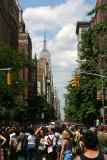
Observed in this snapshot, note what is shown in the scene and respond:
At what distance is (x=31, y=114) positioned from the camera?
14138 cm

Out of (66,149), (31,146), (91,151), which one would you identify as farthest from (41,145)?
(91,151)

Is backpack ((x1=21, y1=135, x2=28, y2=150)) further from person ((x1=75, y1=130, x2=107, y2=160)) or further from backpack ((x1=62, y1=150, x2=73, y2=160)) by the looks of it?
person ((x1=75, y1=130, x2=107, y2=160))

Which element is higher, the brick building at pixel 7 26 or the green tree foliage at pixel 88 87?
the brick building at pixel 7 26

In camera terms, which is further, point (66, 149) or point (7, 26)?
point (7, 26)

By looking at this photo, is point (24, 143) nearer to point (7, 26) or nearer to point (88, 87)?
point (88, 87)

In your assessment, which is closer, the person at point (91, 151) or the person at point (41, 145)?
the person at point (91, 151)

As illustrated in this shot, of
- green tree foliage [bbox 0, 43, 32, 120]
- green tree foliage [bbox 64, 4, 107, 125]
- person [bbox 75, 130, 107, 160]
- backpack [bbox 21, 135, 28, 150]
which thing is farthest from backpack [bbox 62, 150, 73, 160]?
green tree foliage [bbox 0, 43, 32, 120]

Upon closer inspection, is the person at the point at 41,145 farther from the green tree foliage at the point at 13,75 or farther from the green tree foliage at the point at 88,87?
the green tree foliage at the point at 13,75

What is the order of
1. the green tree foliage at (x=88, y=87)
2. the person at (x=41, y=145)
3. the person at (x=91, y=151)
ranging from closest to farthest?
the person at (x=91, y=151), the person at (x=41, y=145), the green tree foliage at (x=88, y=87)

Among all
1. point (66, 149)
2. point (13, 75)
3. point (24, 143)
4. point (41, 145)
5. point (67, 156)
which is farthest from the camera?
point (13, 75)

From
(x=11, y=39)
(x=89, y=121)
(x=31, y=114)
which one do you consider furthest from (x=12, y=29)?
(x=89, y=121)

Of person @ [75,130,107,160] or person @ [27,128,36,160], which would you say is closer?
person @ [75,130,107,160]

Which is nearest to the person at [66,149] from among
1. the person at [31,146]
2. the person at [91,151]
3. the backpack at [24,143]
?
the backpack at [24,143]

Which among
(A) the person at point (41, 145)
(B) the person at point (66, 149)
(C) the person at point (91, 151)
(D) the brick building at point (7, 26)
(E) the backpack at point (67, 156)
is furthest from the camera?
(D) the brick building at point (7, 26)
